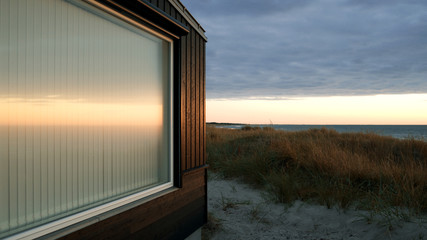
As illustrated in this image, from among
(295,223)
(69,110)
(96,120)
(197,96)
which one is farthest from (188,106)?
(295,223)

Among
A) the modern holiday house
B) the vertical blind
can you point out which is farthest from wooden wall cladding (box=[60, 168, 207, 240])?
the vertical blind

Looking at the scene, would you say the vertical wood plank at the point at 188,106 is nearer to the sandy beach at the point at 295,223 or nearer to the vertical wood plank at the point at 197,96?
the vertical wood plank at the point at 197,96

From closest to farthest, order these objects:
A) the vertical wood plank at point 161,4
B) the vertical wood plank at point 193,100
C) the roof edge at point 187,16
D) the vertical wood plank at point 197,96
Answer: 1. the vertical wood plank at point 161,4
2. the roof edge at point 187,16
3. the vertical wood plank at point 193,100
4. the vertical wood plank at point 197,96

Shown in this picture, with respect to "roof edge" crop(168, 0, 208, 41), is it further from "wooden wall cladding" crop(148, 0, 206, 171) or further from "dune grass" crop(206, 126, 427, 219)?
"dune grass" crop(206, 126, 427, 219)

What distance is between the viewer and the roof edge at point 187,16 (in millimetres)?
2651

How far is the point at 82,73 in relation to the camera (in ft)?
5.65

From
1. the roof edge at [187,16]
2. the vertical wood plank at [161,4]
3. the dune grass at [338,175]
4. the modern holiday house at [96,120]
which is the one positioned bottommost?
the dune grass at [338,175]

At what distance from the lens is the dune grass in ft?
11.7

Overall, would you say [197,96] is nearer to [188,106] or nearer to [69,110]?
[188,106]

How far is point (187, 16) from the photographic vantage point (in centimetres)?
289

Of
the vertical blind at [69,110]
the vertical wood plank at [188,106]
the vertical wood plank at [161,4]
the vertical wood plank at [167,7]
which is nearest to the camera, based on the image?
the vertical blind at [69,110]

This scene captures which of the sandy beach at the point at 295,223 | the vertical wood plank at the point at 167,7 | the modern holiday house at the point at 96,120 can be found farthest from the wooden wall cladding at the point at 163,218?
the vertical wood plank at the point at 167,7

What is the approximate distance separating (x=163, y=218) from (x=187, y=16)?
227cm

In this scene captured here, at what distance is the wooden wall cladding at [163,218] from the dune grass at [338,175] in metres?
1.86
